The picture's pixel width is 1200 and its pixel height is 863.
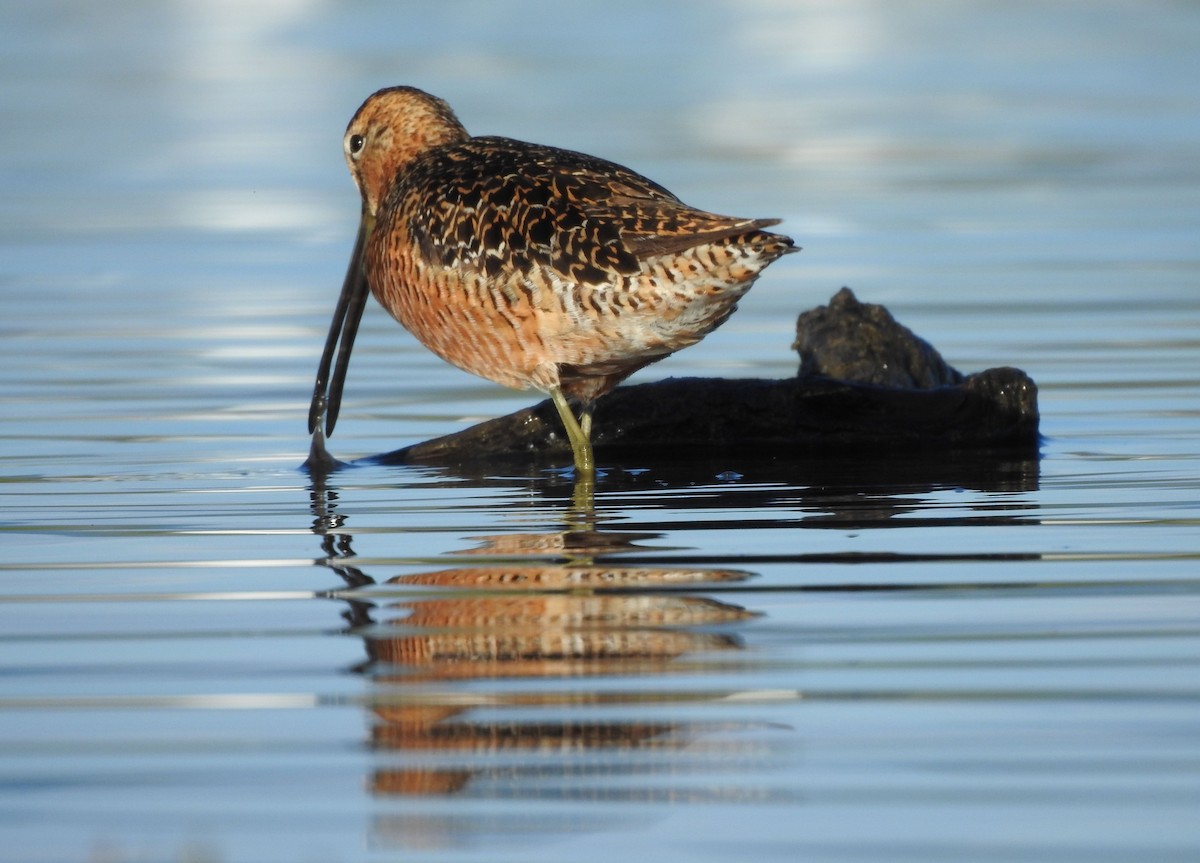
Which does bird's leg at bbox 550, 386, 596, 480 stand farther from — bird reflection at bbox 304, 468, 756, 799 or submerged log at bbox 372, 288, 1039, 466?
bird reflection at bbox 304, 468, 756, 799

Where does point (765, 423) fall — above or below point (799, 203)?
below

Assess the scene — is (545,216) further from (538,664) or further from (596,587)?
(538,664)

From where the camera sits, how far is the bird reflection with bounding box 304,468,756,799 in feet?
11.5

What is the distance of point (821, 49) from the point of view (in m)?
25.3

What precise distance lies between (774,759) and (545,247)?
299 cm

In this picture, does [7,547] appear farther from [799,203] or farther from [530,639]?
[799,203]

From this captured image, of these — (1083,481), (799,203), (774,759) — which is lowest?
(774,759)

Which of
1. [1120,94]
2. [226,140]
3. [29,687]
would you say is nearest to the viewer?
[29,687]

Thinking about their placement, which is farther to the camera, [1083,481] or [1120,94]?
[1120,94]

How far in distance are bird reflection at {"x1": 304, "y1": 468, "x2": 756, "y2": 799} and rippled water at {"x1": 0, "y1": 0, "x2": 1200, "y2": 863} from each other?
12 mm

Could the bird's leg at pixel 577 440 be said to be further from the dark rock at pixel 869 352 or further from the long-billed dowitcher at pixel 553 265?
the dark rock at pixel 869 352

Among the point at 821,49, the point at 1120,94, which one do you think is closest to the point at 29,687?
the point at 1120,94

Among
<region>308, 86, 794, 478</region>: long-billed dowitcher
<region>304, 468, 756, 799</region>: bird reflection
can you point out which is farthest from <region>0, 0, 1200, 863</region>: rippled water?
<region>308, 86, 794, 478</region>: long-billed dowitcher

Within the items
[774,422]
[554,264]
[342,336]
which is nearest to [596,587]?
[554,264]
